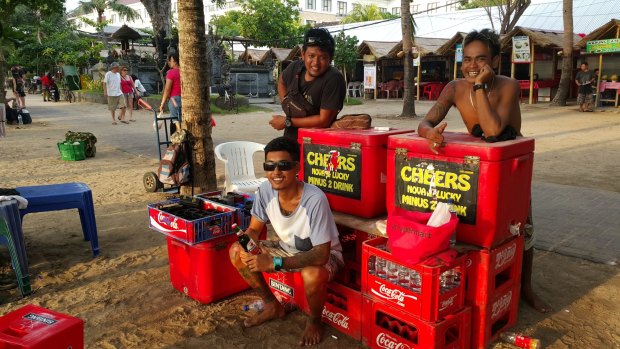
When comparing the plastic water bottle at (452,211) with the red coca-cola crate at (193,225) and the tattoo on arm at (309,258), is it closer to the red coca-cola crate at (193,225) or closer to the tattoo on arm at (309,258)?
the tattoo on arm at (309,258)

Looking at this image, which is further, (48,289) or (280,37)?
(280,37)

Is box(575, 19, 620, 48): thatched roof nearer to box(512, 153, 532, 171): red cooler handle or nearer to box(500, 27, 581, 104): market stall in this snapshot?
box(500, 27, 581, 104): market stall

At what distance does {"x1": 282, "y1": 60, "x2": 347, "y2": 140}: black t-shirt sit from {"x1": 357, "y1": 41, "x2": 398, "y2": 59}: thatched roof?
2418cm

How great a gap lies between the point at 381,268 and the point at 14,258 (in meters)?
2.92

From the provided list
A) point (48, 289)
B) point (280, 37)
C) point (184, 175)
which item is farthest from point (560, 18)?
point (48, 289)

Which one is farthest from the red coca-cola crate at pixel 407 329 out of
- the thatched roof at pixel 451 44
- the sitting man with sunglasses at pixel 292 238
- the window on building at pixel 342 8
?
the window on building at pixel 342 8

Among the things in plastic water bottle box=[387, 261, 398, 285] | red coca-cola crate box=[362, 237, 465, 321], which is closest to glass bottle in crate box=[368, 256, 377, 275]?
red coca-cola crate box=[362, 237, 465, 321]

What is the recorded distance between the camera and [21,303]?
371cm

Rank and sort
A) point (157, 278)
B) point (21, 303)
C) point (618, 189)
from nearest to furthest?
point (21, 303), point (157, 278), point (618, 189)

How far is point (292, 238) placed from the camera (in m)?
3.25

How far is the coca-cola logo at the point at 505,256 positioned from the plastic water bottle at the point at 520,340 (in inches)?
18.3

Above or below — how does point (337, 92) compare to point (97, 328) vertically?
above

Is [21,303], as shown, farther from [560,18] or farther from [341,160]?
[560,18]

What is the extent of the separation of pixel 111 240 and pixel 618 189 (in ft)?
22.5
